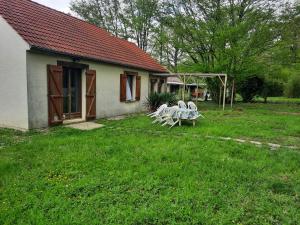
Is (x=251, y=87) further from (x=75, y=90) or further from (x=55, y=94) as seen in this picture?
(x=55, y=94)

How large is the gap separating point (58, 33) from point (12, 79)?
270cm

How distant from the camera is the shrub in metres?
29.6

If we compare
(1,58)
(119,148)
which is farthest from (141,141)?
(1,58)

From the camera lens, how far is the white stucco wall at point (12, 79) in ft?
24.7

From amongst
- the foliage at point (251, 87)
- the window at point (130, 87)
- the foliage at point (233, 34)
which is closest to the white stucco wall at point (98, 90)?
the window at point (130, 87)

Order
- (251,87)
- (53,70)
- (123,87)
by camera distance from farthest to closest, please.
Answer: (251,87)
(123,87)
(53,70)

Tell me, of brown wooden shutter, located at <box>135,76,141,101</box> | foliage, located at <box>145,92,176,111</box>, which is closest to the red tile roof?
brown wooden shutter, located at <box>135,76,141,101</box>

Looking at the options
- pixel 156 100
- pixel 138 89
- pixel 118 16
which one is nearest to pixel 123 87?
pixel 138 89

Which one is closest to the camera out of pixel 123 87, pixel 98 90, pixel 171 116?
pixel 171 116

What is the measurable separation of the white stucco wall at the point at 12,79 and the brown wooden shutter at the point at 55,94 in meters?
0.79

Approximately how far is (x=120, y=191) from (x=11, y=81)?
19.8 ft

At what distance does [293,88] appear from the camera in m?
30.2

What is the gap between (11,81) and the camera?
7.82 m

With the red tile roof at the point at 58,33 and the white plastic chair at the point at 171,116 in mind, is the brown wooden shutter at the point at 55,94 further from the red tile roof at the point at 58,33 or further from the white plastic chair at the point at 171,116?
the white plastic chair at the point at 171,116
